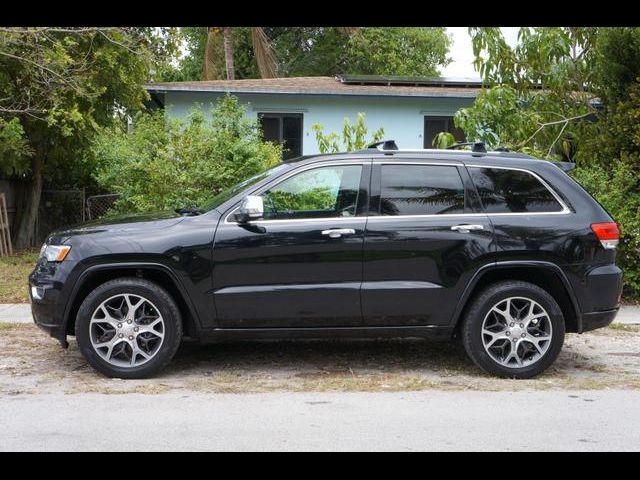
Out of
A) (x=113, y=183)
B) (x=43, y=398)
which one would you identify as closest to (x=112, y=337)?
(x=43, y=398)

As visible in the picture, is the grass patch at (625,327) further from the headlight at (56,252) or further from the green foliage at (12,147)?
the green foliage at (12,147)

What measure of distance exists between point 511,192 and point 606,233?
889 millimetres

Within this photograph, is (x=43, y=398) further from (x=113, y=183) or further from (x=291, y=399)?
(x=113, y=183)

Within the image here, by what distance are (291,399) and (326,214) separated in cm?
169

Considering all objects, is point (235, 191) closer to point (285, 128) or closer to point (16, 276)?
point (16, 276)

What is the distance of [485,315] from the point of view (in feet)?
21.8

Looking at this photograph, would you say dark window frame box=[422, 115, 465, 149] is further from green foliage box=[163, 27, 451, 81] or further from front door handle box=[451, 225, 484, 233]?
green foliage box=[163, 27, 451, 81]

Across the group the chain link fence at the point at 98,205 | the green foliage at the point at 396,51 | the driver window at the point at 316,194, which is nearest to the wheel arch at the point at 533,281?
the driver window at the point at 316,194

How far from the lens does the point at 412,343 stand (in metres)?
8.13

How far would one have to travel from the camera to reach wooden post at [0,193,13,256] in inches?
589

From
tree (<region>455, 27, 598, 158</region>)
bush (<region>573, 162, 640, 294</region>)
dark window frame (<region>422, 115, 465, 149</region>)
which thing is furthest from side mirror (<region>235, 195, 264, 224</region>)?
dark window frame (<region>422, 115, 465, 149</region>)

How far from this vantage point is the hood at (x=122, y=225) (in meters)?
6.63

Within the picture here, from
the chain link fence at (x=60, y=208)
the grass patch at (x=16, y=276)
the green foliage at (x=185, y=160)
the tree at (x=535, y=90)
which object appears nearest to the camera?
the grass patch at (x=16, y=276)

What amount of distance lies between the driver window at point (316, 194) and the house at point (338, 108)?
11.1 meters
